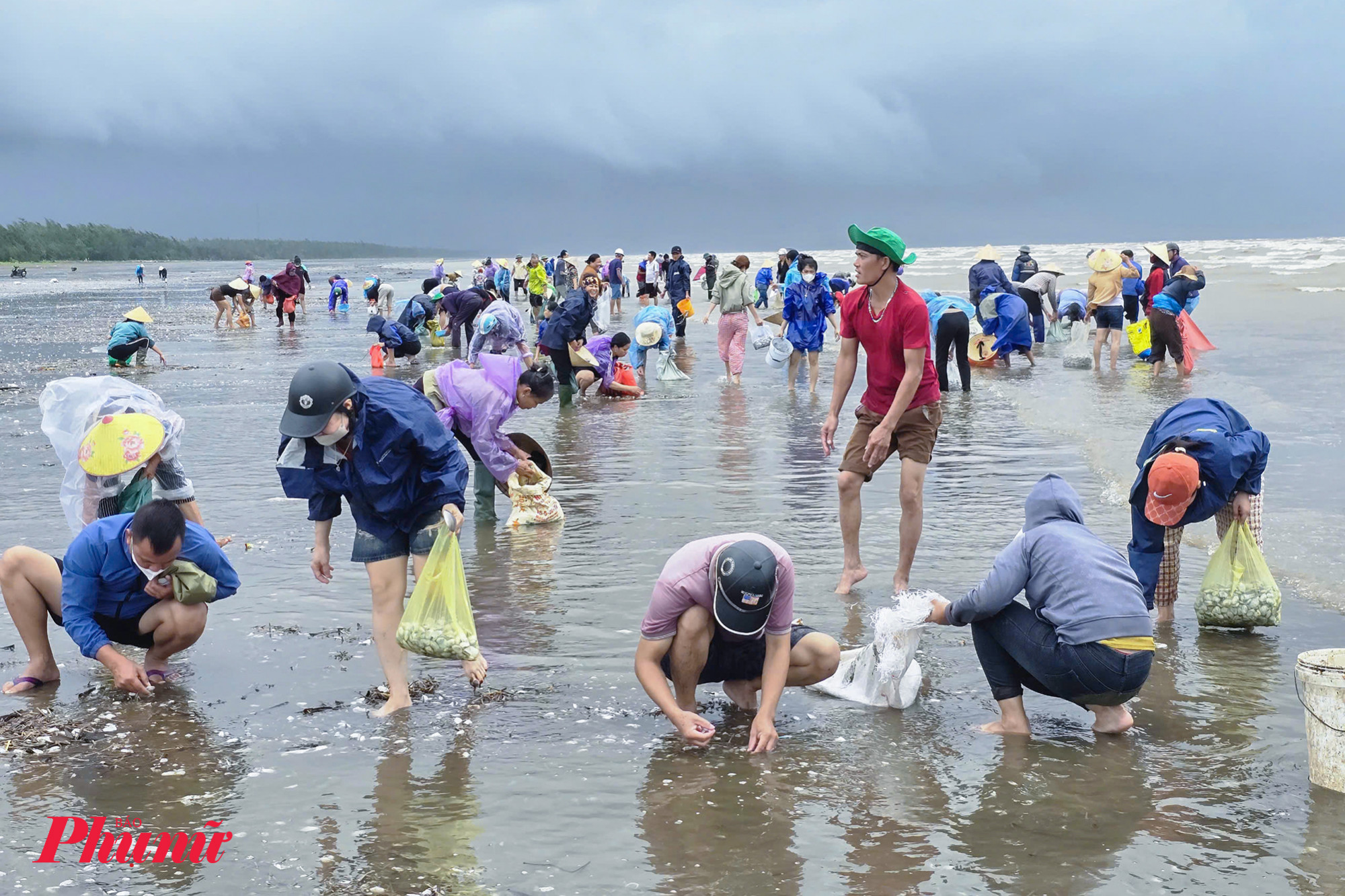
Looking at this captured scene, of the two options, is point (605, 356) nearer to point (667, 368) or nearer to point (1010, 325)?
point (667, 368)

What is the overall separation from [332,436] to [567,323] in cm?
983

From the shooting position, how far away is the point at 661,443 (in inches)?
445

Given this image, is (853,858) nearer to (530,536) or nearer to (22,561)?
(22,561)

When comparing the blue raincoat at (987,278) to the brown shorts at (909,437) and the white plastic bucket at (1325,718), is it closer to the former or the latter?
the brown shorts at (909,437)

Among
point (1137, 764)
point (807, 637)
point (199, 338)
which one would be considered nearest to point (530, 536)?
point (807, 637)

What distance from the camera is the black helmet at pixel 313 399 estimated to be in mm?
4336

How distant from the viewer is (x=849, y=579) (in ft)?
20.8

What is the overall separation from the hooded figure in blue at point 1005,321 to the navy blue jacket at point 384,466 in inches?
543

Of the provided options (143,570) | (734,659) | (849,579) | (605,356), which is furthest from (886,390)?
(605,356)

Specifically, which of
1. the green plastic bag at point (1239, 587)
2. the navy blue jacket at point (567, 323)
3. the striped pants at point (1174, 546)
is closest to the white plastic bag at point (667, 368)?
the navy blue jacket at point (567, 323)

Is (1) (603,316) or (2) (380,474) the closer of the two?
(2) (380,474)

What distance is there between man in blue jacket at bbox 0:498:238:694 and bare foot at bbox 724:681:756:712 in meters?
2.28

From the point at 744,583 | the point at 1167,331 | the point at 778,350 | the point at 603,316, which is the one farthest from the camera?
the point at 603,316

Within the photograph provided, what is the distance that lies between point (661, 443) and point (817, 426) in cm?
188
